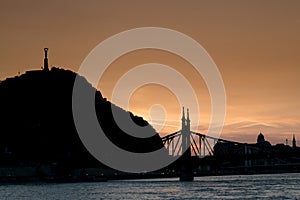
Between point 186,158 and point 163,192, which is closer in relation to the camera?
point 163,192

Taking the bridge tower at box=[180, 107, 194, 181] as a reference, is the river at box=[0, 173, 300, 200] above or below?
below

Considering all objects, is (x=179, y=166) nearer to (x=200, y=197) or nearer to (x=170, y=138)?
(x=170, y=138)

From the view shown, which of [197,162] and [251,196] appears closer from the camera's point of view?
[251,196]

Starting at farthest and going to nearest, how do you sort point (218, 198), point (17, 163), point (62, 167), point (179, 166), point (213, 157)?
point (17, 163) → point (62, 167) → point (179, 166) → point (213, 157) → point (218, 198)

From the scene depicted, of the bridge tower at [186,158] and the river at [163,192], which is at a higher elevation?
the bridge tower at [186,158]

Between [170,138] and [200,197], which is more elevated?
[170,138]

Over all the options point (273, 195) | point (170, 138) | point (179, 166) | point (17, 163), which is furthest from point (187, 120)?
point (273, 195)

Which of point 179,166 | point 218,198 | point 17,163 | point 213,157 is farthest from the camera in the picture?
point 17,163

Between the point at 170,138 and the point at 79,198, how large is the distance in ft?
299

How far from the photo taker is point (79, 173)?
647 feet

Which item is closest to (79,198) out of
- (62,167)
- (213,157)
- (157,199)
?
(157,199)

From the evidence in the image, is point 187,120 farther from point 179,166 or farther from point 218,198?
point 218,198

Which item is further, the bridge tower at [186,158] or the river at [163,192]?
the bridge tower at [186,158]

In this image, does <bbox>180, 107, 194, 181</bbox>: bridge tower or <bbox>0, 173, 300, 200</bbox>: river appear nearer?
<bbox>0, 173, 300, 200</bbox>: river
